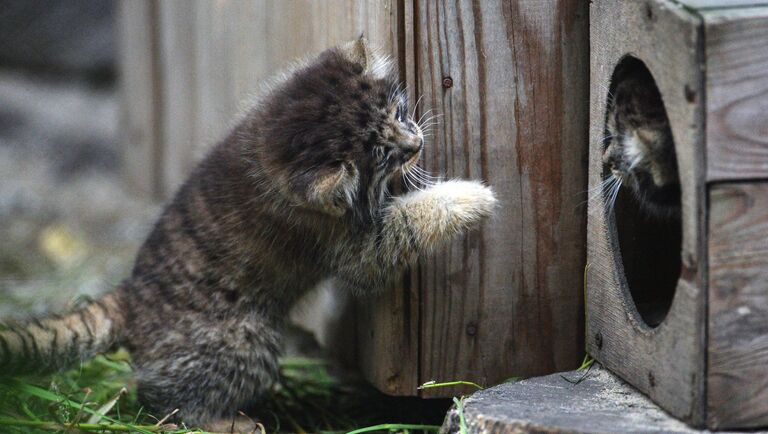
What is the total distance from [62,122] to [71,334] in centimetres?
603

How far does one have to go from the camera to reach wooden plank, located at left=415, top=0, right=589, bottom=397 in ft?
13.4

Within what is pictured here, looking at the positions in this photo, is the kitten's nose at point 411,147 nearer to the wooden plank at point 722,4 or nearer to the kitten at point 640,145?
the kitten at point 640,145

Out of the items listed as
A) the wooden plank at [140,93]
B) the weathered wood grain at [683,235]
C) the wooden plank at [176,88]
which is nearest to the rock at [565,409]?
the weathered wood grain at [683,235]

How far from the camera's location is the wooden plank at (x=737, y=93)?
10.1 feet

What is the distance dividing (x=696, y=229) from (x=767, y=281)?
0.28 metres

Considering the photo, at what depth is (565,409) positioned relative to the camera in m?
3.53

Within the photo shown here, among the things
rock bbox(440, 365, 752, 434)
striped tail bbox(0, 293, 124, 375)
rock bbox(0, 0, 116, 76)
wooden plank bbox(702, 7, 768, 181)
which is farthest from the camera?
rock bbox(0, 0, 116, 76)

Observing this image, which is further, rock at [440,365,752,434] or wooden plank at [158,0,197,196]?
wooden plank at [158,0,197,196]

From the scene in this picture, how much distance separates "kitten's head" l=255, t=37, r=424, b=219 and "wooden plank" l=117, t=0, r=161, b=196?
4.73m

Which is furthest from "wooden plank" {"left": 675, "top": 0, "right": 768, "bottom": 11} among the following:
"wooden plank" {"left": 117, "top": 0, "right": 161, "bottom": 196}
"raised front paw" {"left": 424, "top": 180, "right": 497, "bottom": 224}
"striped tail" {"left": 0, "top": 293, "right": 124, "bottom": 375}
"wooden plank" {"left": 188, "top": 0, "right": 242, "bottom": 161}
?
"wooden plank" {"left": 117, "top": 0, "right": 161, "bottom": 196}

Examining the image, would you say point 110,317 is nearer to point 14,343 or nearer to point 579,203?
point 14,343

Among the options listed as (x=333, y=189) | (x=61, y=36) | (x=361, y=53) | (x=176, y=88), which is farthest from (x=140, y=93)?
(x=333, y=189)

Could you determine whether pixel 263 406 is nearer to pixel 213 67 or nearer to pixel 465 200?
pixel 465 200

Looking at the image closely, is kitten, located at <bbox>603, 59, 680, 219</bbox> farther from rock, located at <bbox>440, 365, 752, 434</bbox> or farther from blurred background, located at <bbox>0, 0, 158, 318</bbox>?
blurred background, located at <bbox>0, 0, 158, 318</bbox>
